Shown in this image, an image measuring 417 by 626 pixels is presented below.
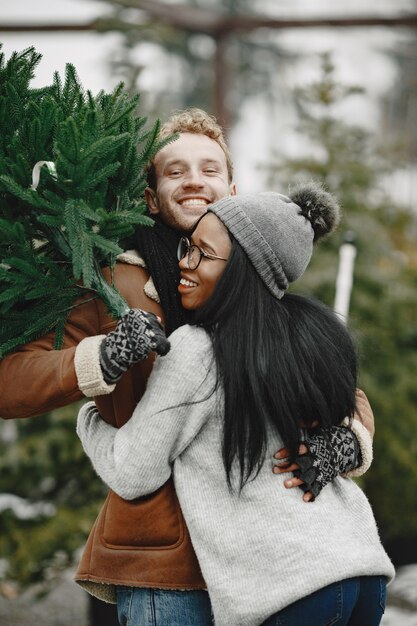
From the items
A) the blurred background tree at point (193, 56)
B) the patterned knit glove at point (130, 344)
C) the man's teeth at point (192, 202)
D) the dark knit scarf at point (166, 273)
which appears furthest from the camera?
the blurred background tree at point (193, 56)

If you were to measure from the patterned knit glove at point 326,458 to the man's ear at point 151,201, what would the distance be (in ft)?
2.48

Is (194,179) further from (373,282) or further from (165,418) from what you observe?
(373,282)

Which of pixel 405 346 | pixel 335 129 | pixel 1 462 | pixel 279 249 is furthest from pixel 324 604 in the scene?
pixel 335 129

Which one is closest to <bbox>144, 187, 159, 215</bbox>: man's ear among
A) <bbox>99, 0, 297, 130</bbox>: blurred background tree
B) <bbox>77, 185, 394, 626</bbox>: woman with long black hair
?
<bbox>77, 185, 394, 626</bbox>: woman with long black hair

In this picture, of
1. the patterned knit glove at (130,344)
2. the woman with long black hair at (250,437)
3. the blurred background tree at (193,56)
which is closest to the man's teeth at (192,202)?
the woman with long black hair at (250,437)

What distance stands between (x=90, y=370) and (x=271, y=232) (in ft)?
1.74

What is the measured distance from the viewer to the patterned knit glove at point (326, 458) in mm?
1813

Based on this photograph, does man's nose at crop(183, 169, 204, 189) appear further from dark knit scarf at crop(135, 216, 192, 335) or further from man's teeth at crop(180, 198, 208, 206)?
dark knit scarf at crop(135, 216, 192, 335)

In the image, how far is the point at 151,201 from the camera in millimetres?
2217

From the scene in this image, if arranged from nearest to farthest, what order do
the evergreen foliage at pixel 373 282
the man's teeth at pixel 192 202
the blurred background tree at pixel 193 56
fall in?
the man's teeth at pixel 192 202 → the evergreen foliage at pixel 373 282 → the blurred background tree at pixel 193 56

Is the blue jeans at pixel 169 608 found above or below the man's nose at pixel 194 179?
below

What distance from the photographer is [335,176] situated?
17.4ft

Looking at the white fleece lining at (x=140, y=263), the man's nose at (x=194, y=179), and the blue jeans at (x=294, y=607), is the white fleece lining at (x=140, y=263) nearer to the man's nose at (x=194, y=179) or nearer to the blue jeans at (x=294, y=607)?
the man's nose at (x=194, y=179)

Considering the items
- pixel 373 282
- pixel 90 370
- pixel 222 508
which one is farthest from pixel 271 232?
pixel 373 282
